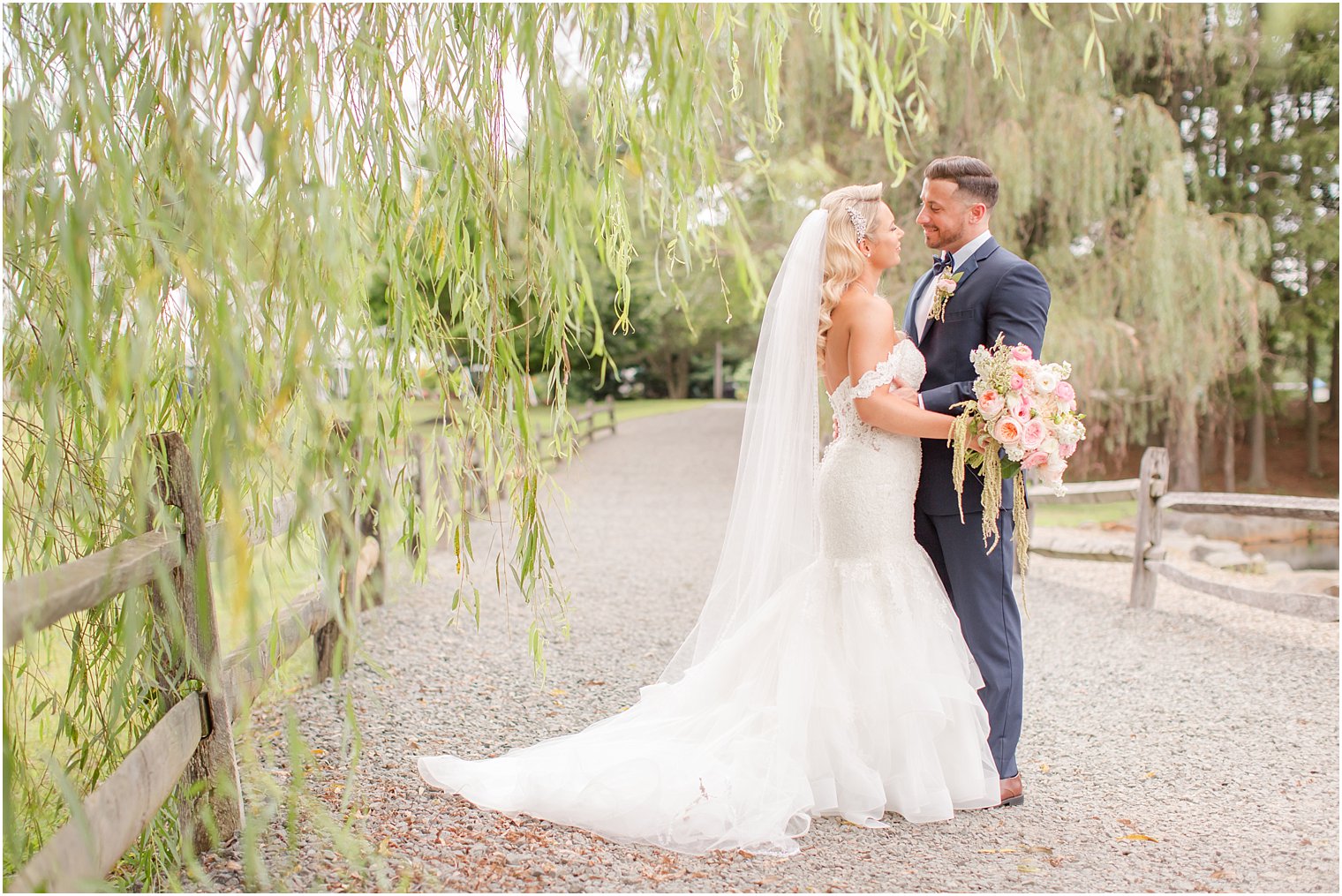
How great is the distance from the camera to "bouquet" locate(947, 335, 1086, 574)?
122 inches

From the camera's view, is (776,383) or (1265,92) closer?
(776,383)

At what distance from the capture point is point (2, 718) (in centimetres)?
210

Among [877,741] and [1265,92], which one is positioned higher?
[1265,92]

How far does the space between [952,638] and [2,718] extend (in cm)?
246

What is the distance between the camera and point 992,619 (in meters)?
3.32

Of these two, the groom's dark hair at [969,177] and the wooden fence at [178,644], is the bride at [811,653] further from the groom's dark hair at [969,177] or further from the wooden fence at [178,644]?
the wooden fence at [178,644]

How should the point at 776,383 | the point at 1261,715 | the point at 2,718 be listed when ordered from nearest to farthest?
the point at 2,718, the point at 776,383, the point at 1261,715

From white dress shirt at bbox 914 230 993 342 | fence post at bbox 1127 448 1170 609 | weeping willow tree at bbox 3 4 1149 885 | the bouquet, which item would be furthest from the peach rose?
fence post at bbox 1127 448 1170 609

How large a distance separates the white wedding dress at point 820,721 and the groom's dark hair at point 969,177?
0.53 m

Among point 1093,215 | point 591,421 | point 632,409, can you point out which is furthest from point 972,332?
point 632,409

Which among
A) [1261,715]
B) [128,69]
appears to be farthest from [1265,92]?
[128,69]

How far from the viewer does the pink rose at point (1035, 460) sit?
3.15 metres

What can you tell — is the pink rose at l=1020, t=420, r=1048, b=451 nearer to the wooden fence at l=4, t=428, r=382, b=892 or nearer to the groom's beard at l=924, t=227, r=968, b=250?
the groom's beard at l=924, t=227, r=968, b=250

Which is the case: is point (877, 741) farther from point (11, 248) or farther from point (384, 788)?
point (11, 248)
